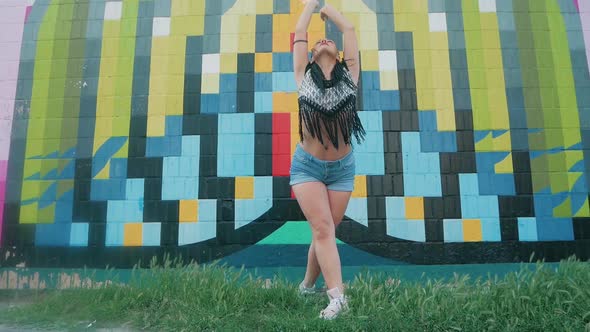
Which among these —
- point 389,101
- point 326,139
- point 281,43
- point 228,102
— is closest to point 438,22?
point 389,101

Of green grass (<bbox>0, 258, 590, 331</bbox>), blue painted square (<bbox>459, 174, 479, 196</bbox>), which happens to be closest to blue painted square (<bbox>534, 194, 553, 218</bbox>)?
blue painted square (<bbox>459, 174, 479, 196</bbox>)

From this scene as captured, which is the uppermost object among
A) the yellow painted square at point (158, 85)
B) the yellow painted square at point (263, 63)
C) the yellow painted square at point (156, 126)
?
the yellow painted square at point (263, 63)

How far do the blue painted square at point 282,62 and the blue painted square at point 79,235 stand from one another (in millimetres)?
2459

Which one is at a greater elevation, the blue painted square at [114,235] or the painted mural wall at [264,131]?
the painted mural wall at [264,131]

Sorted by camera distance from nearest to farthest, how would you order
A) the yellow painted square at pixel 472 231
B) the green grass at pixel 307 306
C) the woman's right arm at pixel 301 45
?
the green grass at pixel 307 306, the woman's right arm at pixel 301 45, the yellow painted square at pixel 472 231

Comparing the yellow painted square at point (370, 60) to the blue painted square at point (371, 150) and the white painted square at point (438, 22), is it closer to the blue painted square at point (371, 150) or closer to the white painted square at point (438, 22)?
the blue painted square at point (371, 150)

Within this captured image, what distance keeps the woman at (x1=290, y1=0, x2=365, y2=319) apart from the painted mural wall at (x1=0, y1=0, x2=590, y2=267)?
1.47 meters

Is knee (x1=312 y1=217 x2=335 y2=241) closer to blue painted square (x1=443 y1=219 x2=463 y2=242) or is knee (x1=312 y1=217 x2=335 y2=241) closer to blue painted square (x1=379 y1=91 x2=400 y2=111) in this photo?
blue painted square (x1=443 y1=219 x2=463 y2=242)

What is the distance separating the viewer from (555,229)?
13.1 ft

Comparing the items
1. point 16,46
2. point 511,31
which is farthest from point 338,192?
point 16,46

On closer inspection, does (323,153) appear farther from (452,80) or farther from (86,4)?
(86,4)

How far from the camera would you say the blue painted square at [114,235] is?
158 inches

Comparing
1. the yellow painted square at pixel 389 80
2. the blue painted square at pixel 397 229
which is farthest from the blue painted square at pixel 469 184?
the yellow painted square at pixel 389 80

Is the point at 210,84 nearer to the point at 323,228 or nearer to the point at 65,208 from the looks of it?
the point at 65,208
